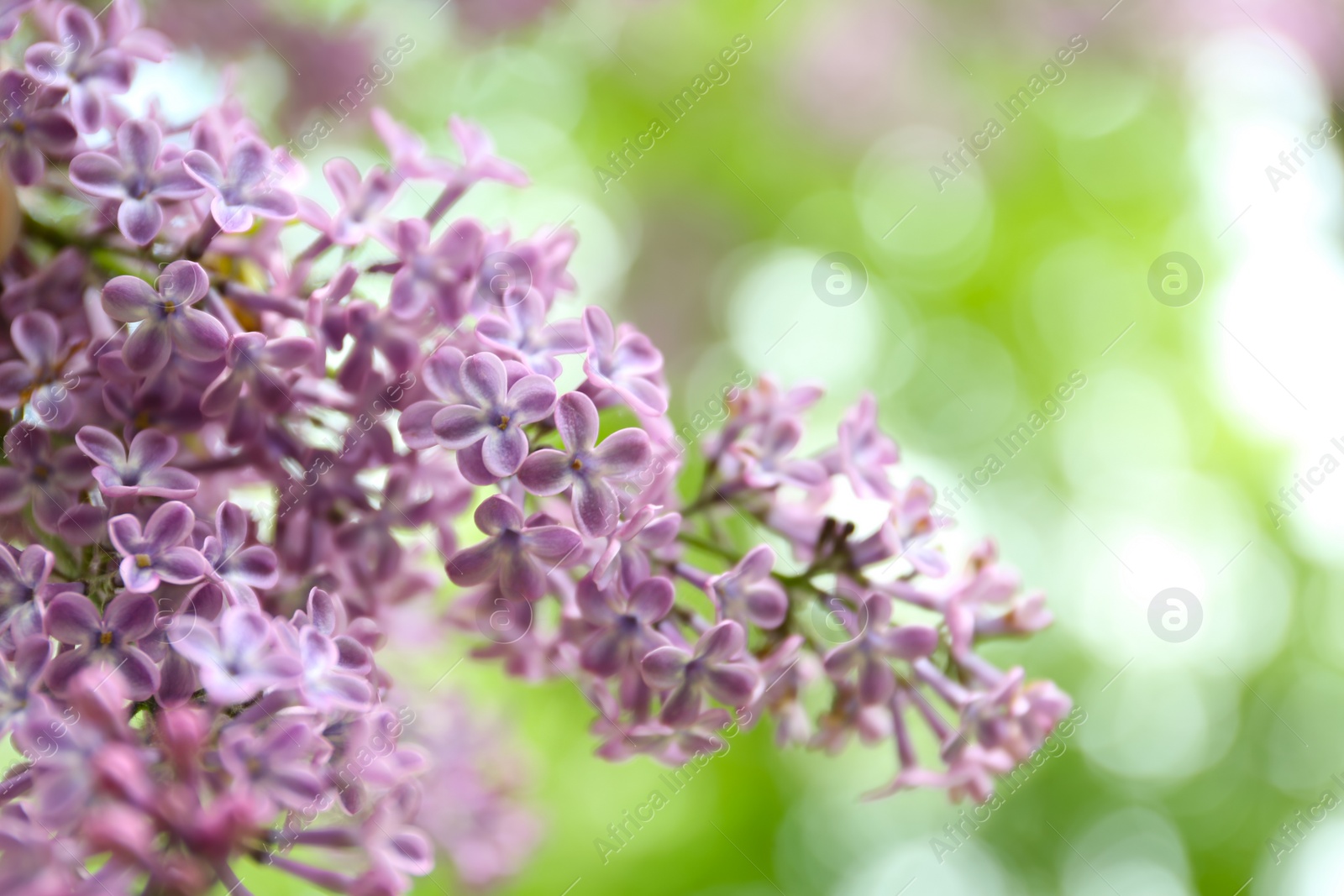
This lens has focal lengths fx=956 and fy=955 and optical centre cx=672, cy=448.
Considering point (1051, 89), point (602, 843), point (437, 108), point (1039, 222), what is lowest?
point (602, 843)

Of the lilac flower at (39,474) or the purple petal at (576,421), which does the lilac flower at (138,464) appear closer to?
the lilac flower at (39,474)

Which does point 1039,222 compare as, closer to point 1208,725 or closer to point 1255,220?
point 1255,220

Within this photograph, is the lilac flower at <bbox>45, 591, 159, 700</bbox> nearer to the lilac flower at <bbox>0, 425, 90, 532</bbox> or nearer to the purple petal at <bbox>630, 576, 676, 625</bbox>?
the lilac flower at <bbox>0, 425, 90, 532</bbox>

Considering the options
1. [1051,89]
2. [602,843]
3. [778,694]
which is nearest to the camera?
[778,694]

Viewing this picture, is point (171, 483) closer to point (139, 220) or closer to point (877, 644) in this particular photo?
point (139, 220)

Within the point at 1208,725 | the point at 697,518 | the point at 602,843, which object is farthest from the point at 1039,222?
the point at 697,518

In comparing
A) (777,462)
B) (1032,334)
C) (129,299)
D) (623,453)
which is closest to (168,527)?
(129,299)

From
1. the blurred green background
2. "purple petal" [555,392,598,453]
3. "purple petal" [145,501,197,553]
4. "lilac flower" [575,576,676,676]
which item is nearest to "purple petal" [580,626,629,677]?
"lilac flower" [575,576,676,676]

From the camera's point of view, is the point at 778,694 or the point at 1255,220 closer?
the point at 778,694

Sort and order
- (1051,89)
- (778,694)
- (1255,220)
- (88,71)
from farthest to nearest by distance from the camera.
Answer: (1051,89) < (1255,220) < (778,694) < (88,71)
